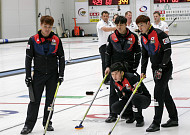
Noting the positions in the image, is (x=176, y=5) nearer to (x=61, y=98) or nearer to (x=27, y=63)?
(x=61, y=98)

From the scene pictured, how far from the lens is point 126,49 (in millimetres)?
7438

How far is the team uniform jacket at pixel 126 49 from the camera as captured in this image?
742 centimetres

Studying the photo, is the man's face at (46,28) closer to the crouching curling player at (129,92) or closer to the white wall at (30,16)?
the crouching curling player at (129,92)

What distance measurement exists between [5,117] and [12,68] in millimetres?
8345

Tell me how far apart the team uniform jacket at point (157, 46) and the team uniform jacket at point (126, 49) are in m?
0.70

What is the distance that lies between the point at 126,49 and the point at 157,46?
96 cm

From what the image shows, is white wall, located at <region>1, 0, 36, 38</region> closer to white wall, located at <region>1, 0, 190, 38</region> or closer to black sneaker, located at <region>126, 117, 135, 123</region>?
white wall, located at <region>1, 0, 190, 38</region>

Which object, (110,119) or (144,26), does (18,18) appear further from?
(144,26)

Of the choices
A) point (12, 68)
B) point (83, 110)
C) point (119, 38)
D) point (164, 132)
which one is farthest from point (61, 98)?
point (12, 68)

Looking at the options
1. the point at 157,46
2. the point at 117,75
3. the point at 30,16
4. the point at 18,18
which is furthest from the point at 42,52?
the point at 30,16

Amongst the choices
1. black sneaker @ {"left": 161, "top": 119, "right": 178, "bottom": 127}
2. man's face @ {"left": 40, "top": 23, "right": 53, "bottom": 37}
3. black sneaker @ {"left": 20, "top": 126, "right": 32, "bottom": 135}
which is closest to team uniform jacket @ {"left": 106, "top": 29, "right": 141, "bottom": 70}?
black sneaker @ {"left": 161, "top": 119, "right": 178, "bottom": 127}

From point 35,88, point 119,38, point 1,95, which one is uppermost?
point 119,38

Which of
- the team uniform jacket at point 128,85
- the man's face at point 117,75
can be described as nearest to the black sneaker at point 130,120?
the team uniform jacket at point 128,85

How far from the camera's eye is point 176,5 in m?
36.0
